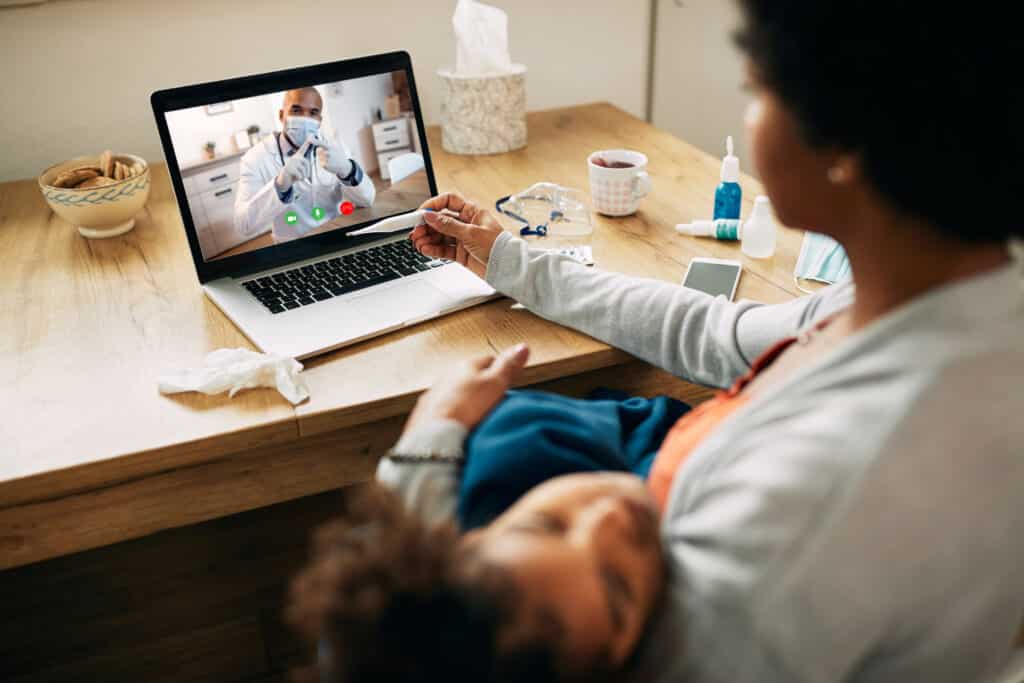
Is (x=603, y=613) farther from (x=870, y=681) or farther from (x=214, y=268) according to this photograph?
(x=214, y=268)

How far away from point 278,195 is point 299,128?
100 millimetres

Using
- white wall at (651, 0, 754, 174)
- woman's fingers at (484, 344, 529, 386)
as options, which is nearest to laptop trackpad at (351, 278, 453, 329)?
woman's fingers at (484, 344, 529, 386)

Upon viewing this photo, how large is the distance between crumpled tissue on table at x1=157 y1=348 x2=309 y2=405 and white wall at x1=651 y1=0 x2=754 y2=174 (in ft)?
4.61

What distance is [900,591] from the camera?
23.3 inches

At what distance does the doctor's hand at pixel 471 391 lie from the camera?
844mm

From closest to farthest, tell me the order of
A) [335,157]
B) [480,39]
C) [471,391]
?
[471,391]
[335,157]
[480,39]

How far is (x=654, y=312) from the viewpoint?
3.49ft

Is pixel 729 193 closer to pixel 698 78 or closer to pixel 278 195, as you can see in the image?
pixel 278 195

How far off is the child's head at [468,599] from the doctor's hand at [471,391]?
23cm

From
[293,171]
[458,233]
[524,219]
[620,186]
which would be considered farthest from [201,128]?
[620,186]

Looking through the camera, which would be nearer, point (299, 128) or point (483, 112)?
point (299, 128)

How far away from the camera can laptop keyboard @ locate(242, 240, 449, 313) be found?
117cm

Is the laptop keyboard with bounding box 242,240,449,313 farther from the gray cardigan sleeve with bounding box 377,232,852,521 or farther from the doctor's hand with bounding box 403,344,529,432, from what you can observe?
the doctor's hand with bounding box 403,344,529,432

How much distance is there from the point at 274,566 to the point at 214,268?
0.60 metres
